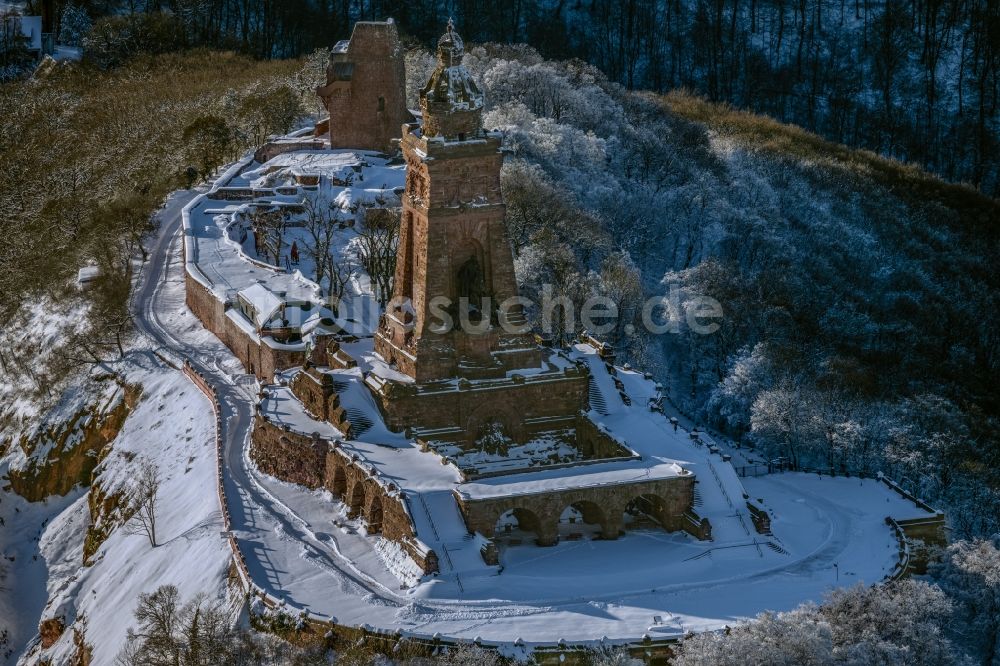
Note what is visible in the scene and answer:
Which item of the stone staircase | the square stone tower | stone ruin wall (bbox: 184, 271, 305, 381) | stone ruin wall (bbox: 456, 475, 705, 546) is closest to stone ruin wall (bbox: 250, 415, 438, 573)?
stone ruin wall (bbox: 456, 475, 705, 546)

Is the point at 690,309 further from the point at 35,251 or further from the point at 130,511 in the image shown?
the point at 35,251

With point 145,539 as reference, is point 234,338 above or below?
above

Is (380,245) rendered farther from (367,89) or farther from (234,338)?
Result: (367,89)

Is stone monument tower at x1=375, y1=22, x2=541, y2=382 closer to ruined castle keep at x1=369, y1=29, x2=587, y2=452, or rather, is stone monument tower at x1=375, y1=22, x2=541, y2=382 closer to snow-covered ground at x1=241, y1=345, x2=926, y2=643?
ruined castle keep at x1=369, y1=29, x2=587, y2=452

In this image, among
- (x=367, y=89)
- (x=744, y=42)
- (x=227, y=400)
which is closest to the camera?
(x=227, y=400)

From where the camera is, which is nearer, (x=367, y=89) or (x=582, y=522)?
(x=582, y=522)

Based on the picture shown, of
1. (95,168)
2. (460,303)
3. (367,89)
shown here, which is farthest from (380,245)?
(95,168)

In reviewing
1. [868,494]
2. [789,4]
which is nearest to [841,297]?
[868,494]

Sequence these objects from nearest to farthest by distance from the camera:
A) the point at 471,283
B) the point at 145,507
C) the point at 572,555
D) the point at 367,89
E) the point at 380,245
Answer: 1. the point at 572,555
2. the point at 471,283
3. the point at 145,507
4. the point at 380,245
5. the point at 367,89
